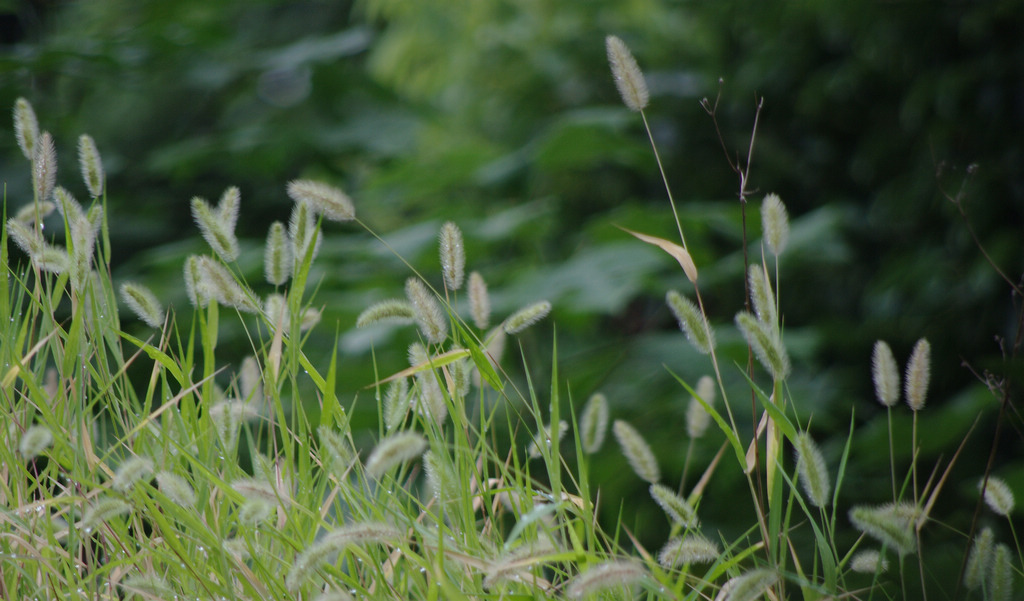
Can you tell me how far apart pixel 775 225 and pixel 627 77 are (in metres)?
0.18

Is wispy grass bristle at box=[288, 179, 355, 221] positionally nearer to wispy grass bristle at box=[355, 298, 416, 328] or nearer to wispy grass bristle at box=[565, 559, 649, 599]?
wispy grass bristle at box=[355, 298, 416, 328]

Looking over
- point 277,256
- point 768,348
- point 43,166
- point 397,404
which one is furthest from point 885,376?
point 43,166

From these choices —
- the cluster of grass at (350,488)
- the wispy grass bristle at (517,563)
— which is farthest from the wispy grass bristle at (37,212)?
the wispy grass bristle at (517,563)

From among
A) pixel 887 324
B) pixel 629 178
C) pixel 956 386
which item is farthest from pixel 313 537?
pixel 629 178

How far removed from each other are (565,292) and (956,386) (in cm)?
115

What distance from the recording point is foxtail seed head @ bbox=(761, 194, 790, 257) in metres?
0.62

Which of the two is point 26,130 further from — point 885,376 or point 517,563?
point 885,376

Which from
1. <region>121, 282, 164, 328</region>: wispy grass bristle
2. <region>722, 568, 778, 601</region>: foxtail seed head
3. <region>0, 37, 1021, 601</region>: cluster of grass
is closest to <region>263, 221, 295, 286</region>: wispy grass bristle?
<region>0, 37, 1021, 601</region>: cluster of grass

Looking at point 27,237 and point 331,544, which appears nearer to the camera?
point 331,544

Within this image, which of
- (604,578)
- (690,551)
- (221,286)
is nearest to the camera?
(604,578)

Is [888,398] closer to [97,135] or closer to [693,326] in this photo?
[693,326]

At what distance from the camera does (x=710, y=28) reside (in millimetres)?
2576

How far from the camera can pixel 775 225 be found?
64 cm

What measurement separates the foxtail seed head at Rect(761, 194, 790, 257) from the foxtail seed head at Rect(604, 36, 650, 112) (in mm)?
138
